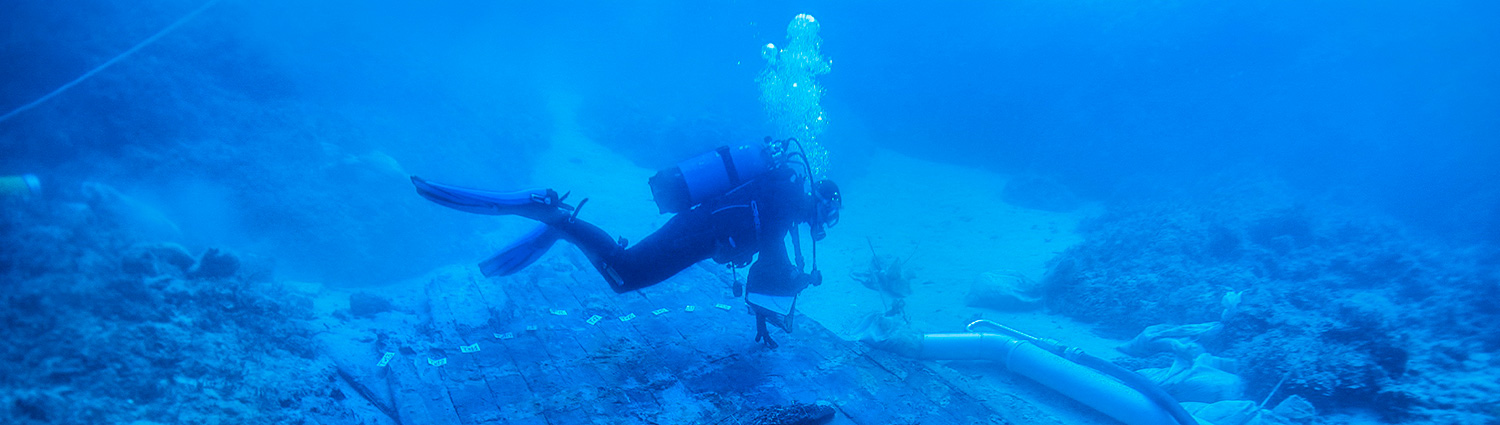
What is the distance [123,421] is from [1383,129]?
79.6ft

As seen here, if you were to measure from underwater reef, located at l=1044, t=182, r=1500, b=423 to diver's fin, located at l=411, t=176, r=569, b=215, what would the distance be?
5999 millimetres

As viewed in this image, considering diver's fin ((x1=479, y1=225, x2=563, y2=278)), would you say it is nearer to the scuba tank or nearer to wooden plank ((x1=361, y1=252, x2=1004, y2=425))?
wooden plank ((x1=361, y1=252, x2=1004, y2=425))

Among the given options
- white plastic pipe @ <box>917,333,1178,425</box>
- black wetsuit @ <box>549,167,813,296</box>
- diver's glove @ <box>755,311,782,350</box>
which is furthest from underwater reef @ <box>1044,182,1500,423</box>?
black wetsuit @ <box>549,167,813,296</box>

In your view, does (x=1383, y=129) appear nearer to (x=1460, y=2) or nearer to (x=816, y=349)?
(x=1460, y=2)

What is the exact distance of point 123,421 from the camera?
315cm

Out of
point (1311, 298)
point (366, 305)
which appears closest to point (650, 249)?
point (366, 305)

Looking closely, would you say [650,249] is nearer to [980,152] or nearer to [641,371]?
[641,371]

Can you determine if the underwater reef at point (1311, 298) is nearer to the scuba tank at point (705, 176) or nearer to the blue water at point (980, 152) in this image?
the blue water at point (980, 152)

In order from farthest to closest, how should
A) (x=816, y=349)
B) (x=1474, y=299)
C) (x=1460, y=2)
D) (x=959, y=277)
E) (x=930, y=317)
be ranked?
(x=1460, y=2)
(x=959, y=277)
(x=930, y=317)
(x=1474, y=299)
(x=816, y=349)

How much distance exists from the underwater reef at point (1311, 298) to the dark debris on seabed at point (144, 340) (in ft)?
24.8

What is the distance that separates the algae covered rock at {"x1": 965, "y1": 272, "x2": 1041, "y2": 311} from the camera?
7.73 metres

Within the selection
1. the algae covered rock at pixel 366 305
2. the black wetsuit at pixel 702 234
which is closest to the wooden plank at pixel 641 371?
the black wetsuit at pixel 702 234

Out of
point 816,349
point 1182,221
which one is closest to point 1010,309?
point 816,349

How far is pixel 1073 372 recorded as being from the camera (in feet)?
14.8
